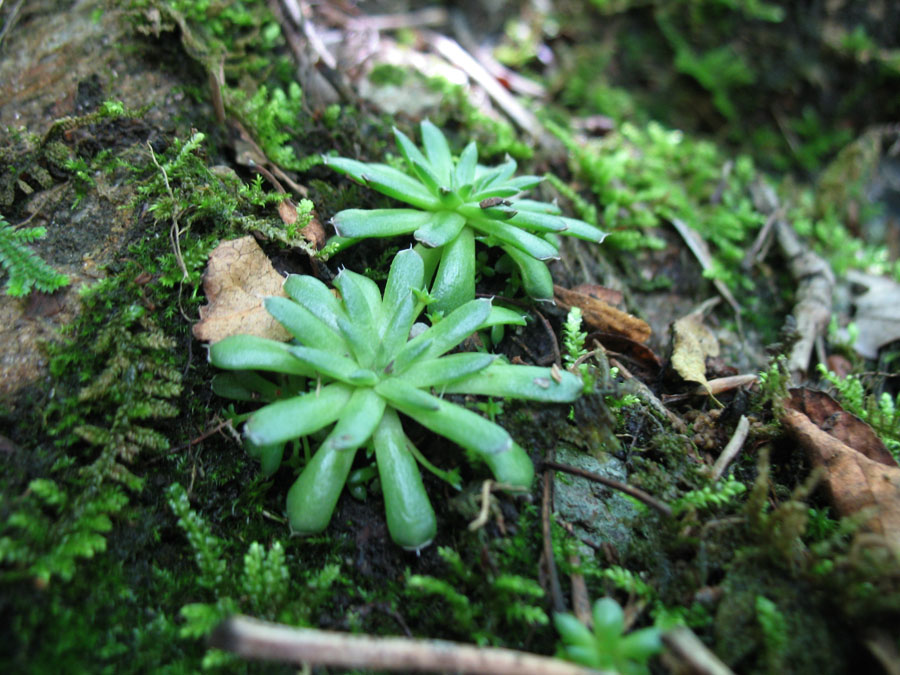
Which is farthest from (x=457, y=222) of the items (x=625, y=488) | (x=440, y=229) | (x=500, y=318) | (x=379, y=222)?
(x=625, y=488)

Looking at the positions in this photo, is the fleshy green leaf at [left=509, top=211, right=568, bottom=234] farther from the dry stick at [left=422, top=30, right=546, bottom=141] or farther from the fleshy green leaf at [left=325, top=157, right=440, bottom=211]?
the dry stick at [left=422, top=30, right=546, bottom=141]

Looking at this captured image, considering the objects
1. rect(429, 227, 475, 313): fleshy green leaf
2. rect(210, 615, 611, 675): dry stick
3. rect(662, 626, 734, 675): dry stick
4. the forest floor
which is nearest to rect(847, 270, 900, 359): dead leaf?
the forest floor

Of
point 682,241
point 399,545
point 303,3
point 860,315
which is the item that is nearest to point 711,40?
point 682,241

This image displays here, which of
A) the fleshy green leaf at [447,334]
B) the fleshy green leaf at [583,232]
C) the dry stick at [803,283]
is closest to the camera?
the fleshy green leaf at [447,334]

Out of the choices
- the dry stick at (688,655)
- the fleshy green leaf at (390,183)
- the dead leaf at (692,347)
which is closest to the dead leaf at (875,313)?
the dead leaf at (692,347)

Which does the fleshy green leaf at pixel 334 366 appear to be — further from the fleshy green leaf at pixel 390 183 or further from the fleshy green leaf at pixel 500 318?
the fleshy green leaf at pixel 390 183
